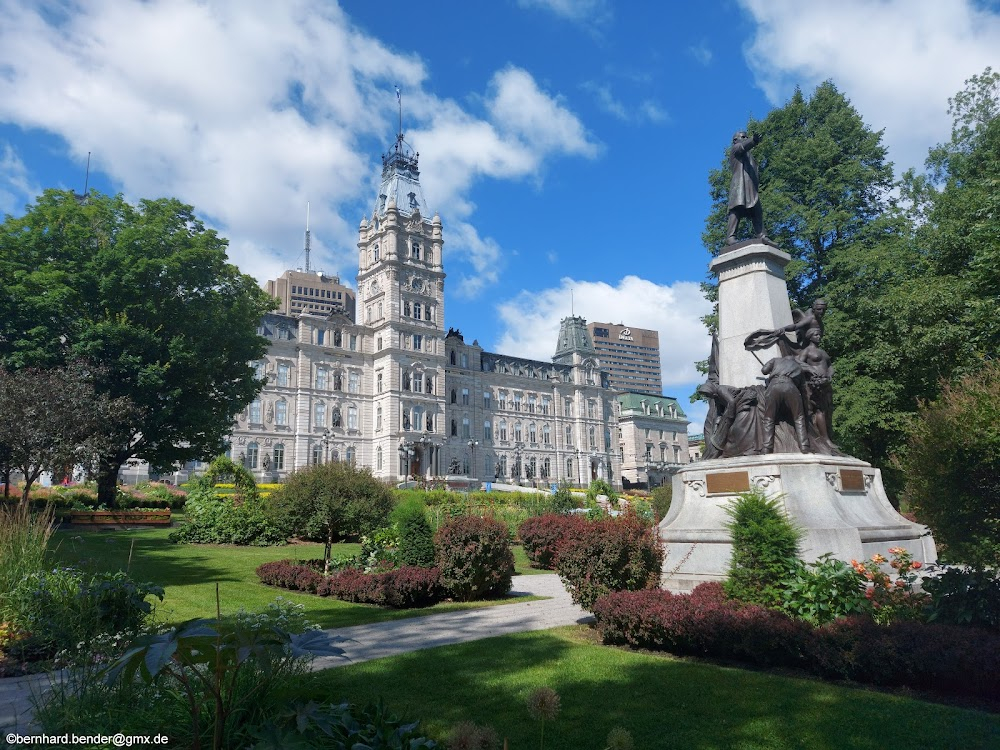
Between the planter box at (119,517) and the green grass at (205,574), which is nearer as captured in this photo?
the green grass at (205,574)

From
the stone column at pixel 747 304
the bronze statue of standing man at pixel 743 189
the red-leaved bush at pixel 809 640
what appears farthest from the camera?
the bronze statue of standing man at pixel 743 189

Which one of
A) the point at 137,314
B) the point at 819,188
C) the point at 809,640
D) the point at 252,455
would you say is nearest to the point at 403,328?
the point at 252,455

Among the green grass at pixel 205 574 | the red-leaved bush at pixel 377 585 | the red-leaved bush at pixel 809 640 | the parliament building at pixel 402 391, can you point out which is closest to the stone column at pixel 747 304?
the red-leaved bush at pixel 809 640

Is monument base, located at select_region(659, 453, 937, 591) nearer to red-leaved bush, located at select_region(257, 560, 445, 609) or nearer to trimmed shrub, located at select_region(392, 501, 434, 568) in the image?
red-leaved bush, located at select_region(257, 560, 445, 609)

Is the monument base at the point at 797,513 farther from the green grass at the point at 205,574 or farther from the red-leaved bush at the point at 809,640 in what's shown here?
the green grass at the point at 205,574

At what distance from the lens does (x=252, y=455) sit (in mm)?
59906

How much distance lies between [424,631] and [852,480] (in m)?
6.90

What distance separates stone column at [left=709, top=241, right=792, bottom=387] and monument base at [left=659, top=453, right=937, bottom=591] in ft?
6.35

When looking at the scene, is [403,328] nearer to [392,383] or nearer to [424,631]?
[392,383]

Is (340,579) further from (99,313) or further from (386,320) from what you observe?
(386,320)

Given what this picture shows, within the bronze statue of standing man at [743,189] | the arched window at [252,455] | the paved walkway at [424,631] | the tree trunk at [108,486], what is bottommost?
the paved walkway at [424,631]

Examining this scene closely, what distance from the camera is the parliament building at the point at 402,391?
62812mm

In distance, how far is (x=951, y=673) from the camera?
17.1 feet

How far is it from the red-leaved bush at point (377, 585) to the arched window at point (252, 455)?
5085 cm
